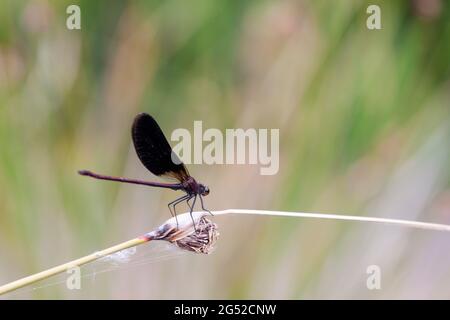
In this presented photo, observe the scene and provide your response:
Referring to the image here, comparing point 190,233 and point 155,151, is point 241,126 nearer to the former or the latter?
point 155,151

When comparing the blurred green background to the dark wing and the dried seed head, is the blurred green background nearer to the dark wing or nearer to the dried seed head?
the dark wing

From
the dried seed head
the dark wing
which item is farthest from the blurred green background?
the dried seed head

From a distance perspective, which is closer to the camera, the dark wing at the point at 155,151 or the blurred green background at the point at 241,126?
the dark wing at the point at 155,151

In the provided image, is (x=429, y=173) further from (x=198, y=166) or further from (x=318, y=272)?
(x=198, y=166)

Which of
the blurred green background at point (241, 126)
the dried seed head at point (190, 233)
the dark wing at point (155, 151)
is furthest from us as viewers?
the blurred green background at point (241, 126)

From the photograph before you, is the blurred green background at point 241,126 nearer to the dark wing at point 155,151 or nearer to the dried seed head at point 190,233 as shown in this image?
the dark wing at point 155,151

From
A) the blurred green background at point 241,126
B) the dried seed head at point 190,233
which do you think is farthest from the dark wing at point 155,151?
the dried seed head at point 190,233

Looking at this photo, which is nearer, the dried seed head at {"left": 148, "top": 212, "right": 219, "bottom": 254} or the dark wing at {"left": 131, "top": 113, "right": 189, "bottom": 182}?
the dried seed head at {"left": 148, "top": 212, "right": 219, "bottom": 254}

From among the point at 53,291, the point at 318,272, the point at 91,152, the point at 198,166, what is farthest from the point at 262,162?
the point at 53,291
